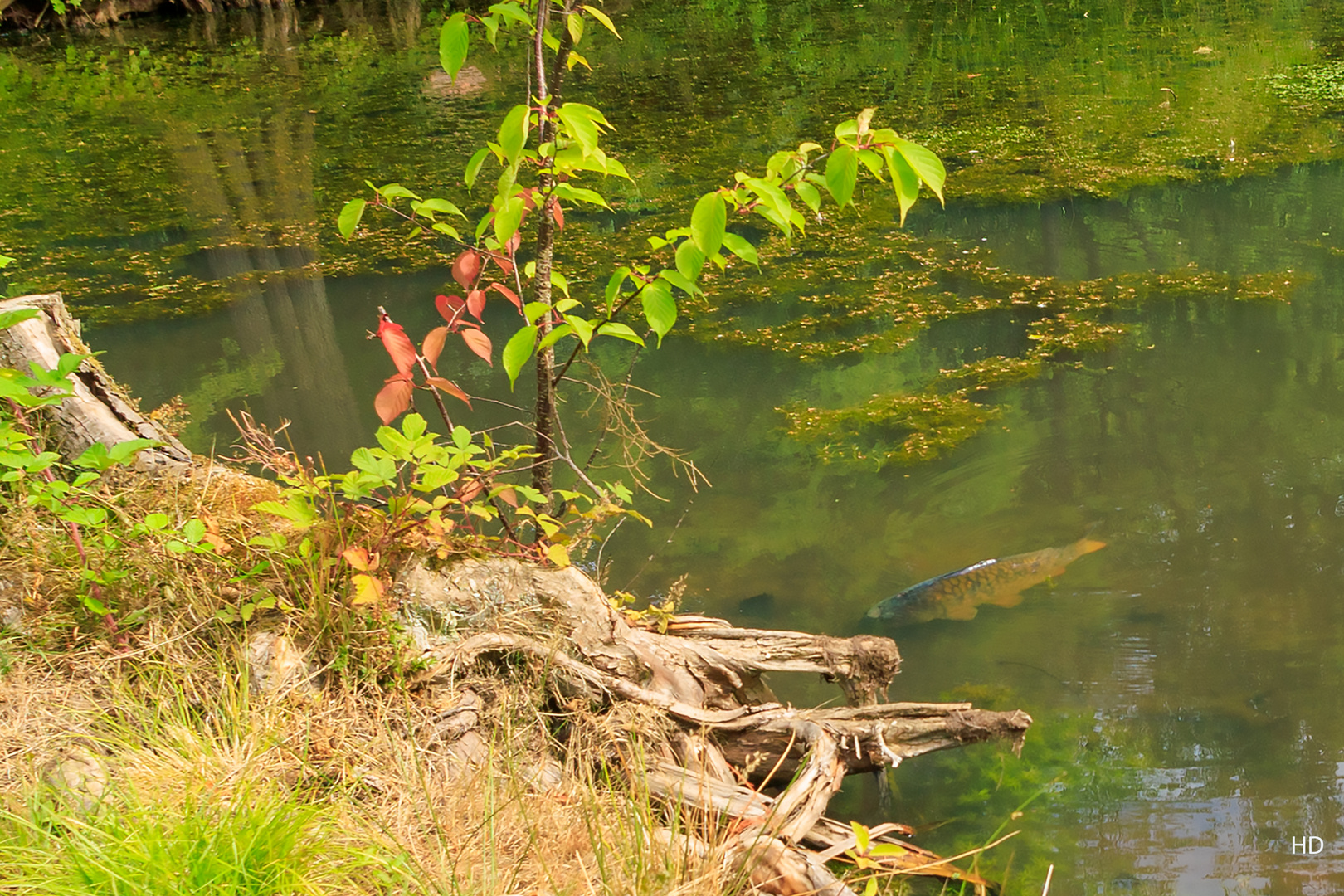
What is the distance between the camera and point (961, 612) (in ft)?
9.48

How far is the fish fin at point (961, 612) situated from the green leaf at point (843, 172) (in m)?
1.69

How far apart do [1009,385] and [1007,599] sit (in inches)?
52.1

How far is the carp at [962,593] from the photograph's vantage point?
289cm

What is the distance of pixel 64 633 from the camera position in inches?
73.9

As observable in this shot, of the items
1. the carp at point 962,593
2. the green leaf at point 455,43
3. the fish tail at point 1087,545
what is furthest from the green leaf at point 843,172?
the fish tail at point 1087,545

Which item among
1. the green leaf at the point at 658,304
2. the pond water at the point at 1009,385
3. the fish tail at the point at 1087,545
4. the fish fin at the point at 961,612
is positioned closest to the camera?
the green leaf at the point at 658,304

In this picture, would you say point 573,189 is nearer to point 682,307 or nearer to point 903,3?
point 682,307

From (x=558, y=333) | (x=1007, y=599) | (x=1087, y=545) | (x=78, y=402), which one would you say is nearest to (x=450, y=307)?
(x=558, y=333)

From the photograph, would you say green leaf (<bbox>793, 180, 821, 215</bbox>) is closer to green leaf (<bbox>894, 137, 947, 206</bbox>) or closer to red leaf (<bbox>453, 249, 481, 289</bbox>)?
green leaf (<bbox>894, 137, 947, 206</bbox>)

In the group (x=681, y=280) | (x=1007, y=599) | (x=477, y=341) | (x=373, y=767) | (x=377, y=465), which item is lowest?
(x=1007, y=599)

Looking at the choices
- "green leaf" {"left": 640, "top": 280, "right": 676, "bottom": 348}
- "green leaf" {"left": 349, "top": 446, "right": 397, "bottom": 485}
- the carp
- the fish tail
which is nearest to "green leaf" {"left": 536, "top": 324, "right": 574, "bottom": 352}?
"green leaf" {"left": 640, "top": 280, "right": 676, "bottom": 348}

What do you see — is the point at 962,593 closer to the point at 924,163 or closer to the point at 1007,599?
the point at 1007,599

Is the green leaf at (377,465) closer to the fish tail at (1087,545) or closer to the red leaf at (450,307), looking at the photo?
the red leaf at (450,307)

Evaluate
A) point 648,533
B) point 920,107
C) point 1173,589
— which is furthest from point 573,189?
point 920,107
